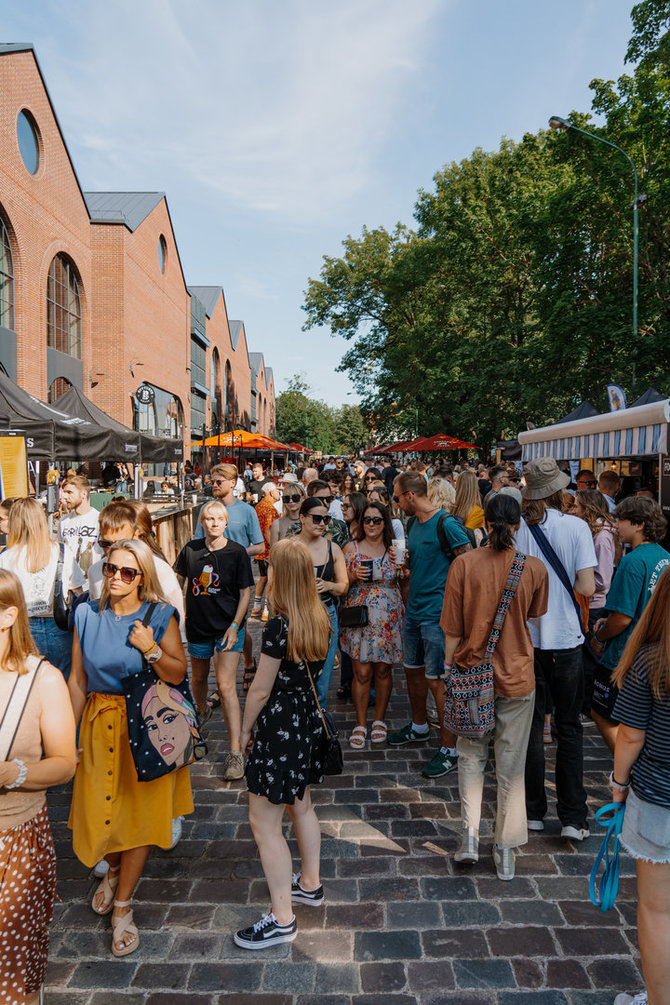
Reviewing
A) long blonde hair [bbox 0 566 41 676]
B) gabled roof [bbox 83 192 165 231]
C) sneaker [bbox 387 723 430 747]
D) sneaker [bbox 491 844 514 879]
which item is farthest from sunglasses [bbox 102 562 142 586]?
gabled roof [bbox 83 192 165 231]

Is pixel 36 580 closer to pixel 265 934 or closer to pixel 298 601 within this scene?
pixel 298 601

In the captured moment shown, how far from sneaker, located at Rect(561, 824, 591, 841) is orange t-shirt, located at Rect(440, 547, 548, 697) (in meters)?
1.01

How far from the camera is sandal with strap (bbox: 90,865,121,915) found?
3.12 meters

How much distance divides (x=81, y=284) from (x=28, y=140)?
576 centimetres

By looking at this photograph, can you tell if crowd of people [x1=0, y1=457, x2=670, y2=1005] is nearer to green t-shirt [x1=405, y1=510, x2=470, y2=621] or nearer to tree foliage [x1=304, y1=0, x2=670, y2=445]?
green t-shirt [x1=405, y1=510, x2=470, y2=621]

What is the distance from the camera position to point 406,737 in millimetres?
5086

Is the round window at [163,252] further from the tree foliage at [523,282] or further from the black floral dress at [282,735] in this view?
the black floral dress at [282,735]

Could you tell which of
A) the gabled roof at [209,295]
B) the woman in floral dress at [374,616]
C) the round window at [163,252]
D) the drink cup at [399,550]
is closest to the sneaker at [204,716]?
the woman in floral dress at [374,616]

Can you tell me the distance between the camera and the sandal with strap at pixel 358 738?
196 inches


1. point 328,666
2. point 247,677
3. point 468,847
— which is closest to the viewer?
point 468,847

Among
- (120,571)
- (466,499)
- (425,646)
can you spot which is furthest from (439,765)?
(120,571)

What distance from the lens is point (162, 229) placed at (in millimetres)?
35938

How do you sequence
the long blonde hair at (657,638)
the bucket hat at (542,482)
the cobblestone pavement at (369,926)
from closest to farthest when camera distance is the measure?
the long blonde hair at (657,638) → the cobblestone pavement at (369,926) → the bucket hat at (542,482)

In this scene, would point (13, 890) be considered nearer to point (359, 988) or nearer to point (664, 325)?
point (359, 988)
